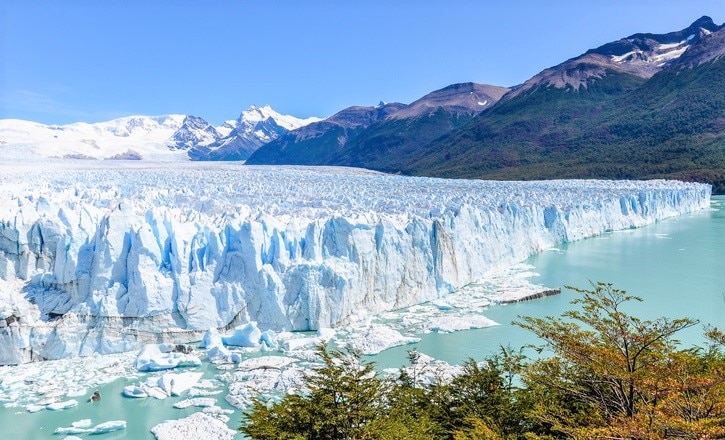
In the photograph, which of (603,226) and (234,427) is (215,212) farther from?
(603,226)

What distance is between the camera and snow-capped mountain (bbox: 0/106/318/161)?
91688 millimetres

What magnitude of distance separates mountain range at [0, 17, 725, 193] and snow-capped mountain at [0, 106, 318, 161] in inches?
23.6

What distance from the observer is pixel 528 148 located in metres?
62.2

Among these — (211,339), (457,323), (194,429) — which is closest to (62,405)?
(194,429)

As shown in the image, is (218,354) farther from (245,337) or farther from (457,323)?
(457,323)

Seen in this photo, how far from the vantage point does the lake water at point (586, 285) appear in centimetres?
740

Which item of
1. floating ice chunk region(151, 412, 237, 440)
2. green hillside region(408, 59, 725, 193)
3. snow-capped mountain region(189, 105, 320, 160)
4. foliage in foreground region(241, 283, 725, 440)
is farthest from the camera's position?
snow-capped mountain region(189, 105, 320, 160)

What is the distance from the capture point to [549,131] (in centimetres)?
6656

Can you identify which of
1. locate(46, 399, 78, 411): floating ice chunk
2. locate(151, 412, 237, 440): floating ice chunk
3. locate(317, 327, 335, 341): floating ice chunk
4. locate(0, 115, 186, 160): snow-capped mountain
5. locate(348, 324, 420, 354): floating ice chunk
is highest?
locate(0, 115, 186, 160): snow-capped mountain

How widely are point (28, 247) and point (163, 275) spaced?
2.94 metres

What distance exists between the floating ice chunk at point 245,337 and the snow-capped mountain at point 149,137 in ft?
252

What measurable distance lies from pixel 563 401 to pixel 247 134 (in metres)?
142

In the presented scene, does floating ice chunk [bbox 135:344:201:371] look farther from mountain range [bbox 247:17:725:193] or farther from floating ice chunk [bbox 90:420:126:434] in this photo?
mountain range [bbox 247:17:725:193]

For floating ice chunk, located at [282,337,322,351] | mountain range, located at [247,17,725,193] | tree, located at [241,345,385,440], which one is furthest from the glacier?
mountain range, located at [247,17,725,193]
